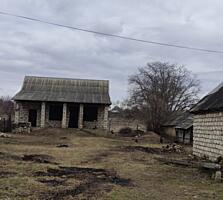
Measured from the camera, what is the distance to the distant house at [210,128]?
16766 mm

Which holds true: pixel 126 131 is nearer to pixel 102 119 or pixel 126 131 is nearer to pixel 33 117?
pixel 102 119

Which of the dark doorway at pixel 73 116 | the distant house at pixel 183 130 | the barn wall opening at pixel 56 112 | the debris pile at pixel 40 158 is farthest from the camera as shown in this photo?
the dark doorway at pixel 73 116

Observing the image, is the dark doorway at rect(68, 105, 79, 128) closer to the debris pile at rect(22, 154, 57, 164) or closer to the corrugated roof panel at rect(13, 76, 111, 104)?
the corrugated roof panel at rect(13, 76, 111, 104)

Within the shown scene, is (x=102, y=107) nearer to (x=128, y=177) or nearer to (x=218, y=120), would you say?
(x=218, y=120)

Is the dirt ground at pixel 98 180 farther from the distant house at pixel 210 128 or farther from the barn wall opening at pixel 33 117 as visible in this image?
the barn wall opening at pixel 33 117

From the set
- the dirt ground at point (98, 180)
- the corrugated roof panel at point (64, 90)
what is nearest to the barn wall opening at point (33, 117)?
the corrugated roof panel at point (64, 90)

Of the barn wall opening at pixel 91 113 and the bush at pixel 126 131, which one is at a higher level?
the barn wall opening at pixel 91 113

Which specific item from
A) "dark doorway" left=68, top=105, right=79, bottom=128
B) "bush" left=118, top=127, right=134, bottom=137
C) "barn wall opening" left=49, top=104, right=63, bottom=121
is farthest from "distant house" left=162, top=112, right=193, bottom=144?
"barn wall opening" left=49, top=104, right=63, bottom=121

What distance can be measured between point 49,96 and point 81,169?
87.7 feet

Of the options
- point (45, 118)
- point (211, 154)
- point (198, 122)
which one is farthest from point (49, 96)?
point (211, 154)

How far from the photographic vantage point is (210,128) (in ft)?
59.6

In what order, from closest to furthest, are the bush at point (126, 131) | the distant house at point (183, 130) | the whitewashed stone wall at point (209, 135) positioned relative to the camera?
1. the whitewashed stone wall at point (209, 135)
2. the distant house at point (183, 130)
3. the bush at point (126, 131)

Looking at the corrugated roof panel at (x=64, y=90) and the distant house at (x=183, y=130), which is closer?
the distant house at (x=183, y=130)

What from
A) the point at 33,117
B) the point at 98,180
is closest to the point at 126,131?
the point at 33,117
